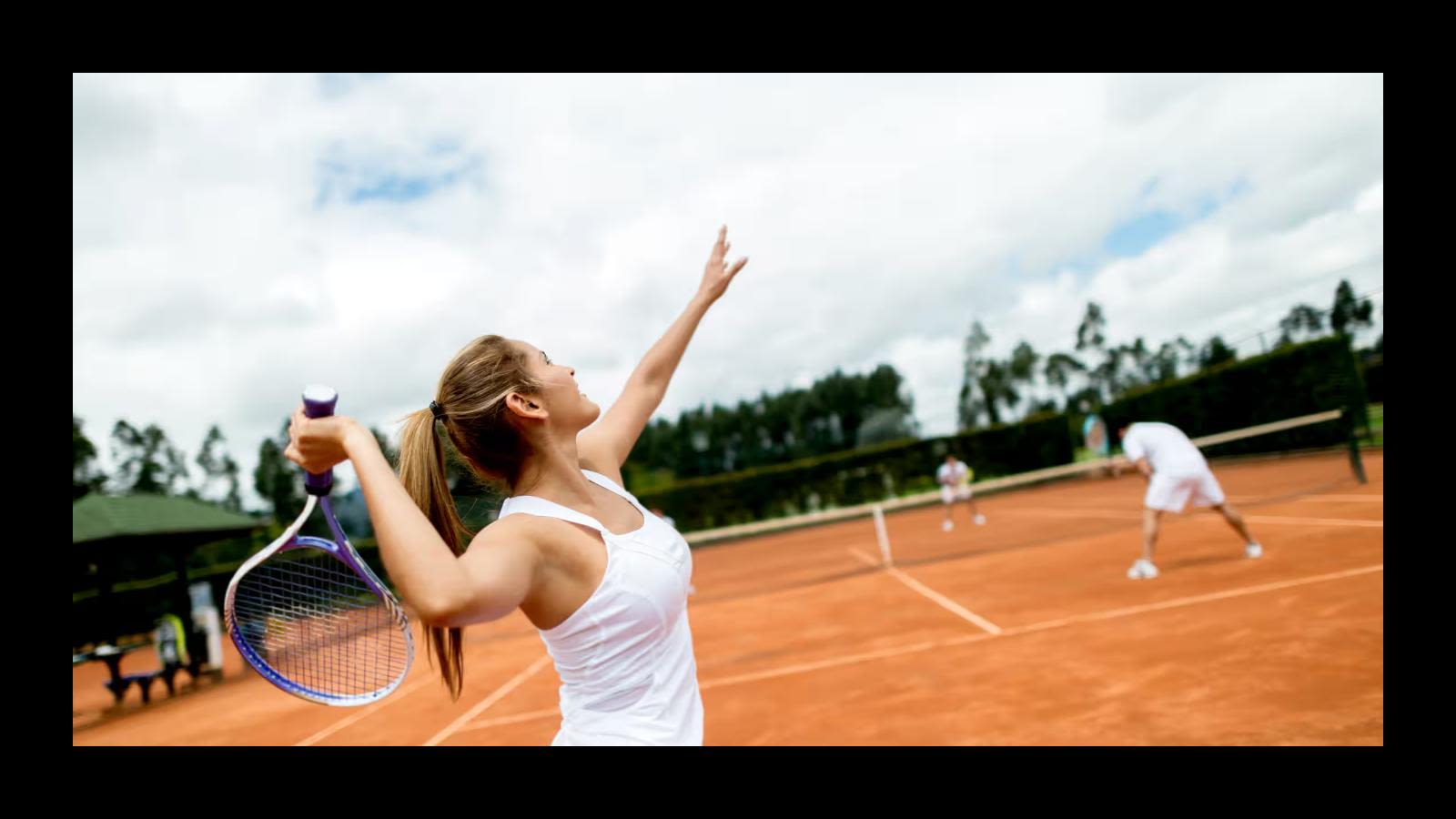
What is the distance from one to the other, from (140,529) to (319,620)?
11309 millimetres

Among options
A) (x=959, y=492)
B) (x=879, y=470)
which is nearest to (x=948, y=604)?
(x=959, y=492)

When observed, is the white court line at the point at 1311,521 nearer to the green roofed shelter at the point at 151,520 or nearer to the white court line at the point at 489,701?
the white court line at the point at 489,701

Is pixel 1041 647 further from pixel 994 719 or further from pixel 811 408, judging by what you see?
pixel 811 408

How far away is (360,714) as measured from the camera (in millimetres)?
7473

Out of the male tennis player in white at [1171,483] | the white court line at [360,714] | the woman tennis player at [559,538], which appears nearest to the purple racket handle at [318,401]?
the woman tennis player at [559,538]

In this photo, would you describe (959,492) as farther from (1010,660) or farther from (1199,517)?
(1010,660)

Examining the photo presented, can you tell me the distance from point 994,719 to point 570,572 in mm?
3781

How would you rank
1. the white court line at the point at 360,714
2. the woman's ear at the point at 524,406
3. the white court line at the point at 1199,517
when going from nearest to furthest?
the woman's ear at the point at 524,406
the white court line at the point at 360,714
the white court line at the point at 1199,517

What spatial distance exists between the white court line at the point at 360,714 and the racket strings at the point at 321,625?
413 cm

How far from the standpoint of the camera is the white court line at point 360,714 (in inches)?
264
